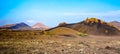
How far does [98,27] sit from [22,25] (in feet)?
167

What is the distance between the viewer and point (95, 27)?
47.7 m

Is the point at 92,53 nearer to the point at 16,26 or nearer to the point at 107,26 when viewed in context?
the point at 107,26

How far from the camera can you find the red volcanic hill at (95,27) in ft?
152

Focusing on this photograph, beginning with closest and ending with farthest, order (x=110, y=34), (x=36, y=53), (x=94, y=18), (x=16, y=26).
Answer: (x=36, y=53), (x=110, y=34), (x=94, y=18), (x=16, y=26)

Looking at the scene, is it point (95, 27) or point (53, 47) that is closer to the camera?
point (53, 47)

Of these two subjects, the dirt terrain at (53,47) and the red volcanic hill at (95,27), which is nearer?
the dirt terrain at (53,47)

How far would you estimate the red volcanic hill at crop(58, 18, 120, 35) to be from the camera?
152 feet

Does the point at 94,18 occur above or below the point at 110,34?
above

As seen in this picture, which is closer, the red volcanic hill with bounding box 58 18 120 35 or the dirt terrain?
the dirt terrain

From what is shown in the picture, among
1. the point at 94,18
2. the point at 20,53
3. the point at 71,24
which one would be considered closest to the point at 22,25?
the point at 71,24

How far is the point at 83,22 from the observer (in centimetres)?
5078

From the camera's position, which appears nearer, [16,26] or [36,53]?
[36,53]

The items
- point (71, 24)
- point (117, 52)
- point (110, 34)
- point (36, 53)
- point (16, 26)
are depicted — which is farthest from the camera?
point (16, 26)

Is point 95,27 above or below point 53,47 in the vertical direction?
above
